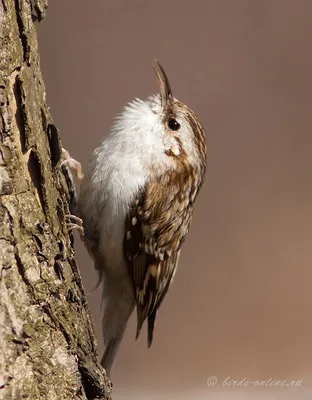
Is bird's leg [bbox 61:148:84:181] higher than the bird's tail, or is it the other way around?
bird's leg [bbox 61:148:84:181]

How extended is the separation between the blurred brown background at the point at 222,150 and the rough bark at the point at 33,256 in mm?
1514

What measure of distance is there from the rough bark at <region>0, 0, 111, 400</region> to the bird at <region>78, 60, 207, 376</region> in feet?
1.31

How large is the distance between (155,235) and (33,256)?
27.4 inches

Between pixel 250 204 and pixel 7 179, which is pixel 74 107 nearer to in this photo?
pixel 250 204

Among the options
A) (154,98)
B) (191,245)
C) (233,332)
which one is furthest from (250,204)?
(154,98)

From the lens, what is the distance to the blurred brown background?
118 inches

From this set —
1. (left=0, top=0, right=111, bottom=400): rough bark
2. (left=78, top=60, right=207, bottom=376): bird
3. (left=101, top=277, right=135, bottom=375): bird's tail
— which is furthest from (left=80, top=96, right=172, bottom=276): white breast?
(left=0, top=0, right=111, bottom=400): rough bark

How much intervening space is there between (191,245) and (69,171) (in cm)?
138

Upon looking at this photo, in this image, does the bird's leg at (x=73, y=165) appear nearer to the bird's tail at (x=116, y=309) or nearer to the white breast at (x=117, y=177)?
the white breast at (x=117, y=177)

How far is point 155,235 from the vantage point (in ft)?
6.57

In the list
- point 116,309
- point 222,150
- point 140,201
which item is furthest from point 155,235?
point 222,150

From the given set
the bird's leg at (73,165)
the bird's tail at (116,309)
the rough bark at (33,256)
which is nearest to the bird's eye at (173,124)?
the bird's leg at (73,165)

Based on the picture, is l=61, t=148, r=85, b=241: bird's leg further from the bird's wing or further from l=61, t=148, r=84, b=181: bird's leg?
the bird's wing

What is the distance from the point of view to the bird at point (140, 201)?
A: 1.89m
